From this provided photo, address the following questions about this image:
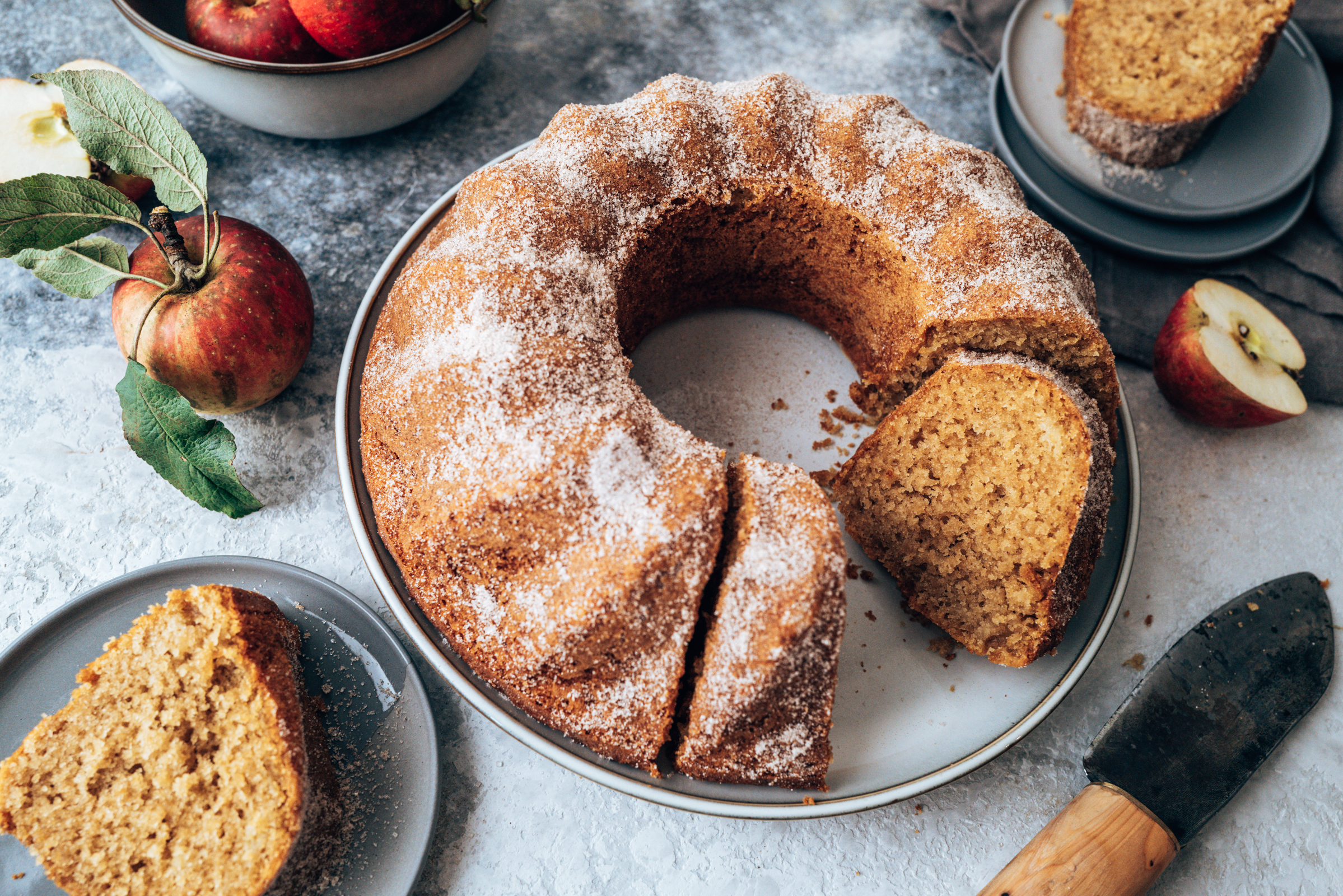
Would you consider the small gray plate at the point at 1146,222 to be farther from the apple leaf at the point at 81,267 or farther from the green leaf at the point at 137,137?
the apple leaf at the point at 81,267

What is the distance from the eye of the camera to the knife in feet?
6.00

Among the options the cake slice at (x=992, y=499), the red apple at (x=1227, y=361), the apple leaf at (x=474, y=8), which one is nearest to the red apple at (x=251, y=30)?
the apple leaf at (x=474, y=8)

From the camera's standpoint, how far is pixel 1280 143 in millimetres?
2719

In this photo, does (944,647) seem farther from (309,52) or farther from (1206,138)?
(309,52)

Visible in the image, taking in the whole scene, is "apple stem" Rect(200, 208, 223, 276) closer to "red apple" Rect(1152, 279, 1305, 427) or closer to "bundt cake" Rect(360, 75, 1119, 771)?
"bundt cake" Rect(360, 75, 1119, 771)

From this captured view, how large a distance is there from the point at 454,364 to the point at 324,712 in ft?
2.86

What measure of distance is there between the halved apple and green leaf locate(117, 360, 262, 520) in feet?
2.57

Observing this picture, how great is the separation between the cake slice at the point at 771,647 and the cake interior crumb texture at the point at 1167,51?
1.86m

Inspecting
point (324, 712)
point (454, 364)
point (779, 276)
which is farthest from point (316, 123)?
point (324, 712)

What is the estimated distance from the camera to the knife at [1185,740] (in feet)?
6.00

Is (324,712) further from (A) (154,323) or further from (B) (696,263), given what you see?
(B) (696,263)

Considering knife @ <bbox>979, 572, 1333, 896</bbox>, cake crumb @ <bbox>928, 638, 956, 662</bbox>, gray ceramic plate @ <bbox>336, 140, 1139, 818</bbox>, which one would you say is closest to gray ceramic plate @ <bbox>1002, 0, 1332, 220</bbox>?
gray ceramic plate @ <bbox>336, 140, 1139, 818</bbox>

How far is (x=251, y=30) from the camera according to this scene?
2262mm

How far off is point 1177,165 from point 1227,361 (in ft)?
2.61
